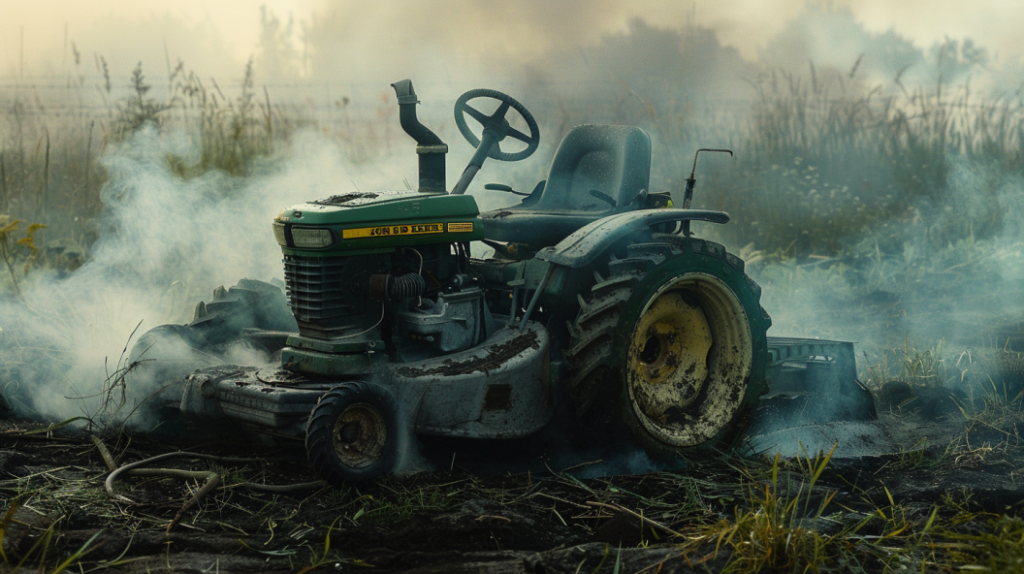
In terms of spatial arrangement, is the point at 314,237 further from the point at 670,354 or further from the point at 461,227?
the point at 670,354

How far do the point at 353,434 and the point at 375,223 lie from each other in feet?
3.25

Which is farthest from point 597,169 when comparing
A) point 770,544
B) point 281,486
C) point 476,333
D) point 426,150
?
point 770,544

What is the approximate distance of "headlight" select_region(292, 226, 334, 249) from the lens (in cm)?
396

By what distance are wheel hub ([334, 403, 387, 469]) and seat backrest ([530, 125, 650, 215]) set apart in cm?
202

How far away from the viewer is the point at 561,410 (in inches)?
169

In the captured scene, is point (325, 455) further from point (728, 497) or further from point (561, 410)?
point (728, 497)

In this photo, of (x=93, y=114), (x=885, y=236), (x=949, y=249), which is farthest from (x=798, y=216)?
(x=93, y=114)

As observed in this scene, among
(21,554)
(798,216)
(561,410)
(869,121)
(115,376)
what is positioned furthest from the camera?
(869,121)

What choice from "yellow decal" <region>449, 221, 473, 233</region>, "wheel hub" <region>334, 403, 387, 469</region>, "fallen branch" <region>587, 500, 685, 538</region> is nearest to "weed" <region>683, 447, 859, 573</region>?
"fallen branch" <region>587, 500, 685, 538</region>

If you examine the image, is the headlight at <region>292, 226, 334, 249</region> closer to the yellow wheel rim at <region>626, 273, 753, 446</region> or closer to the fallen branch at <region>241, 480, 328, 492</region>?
the fallen branch at <region>241, 480, 328, 492</region>

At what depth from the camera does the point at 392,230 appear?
4133 millimetres

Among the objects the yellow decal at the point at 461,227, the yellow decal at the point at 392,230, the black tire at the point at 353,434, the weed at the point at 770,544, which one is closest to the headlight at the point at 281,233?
the yellow decal at the point at 392,230

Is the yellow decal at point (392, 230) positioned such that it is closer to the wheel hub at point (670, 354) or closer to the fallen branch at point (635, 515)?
the wheel hub at point (670, 354)

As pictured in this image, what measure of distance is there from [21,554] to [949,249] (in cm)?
830
